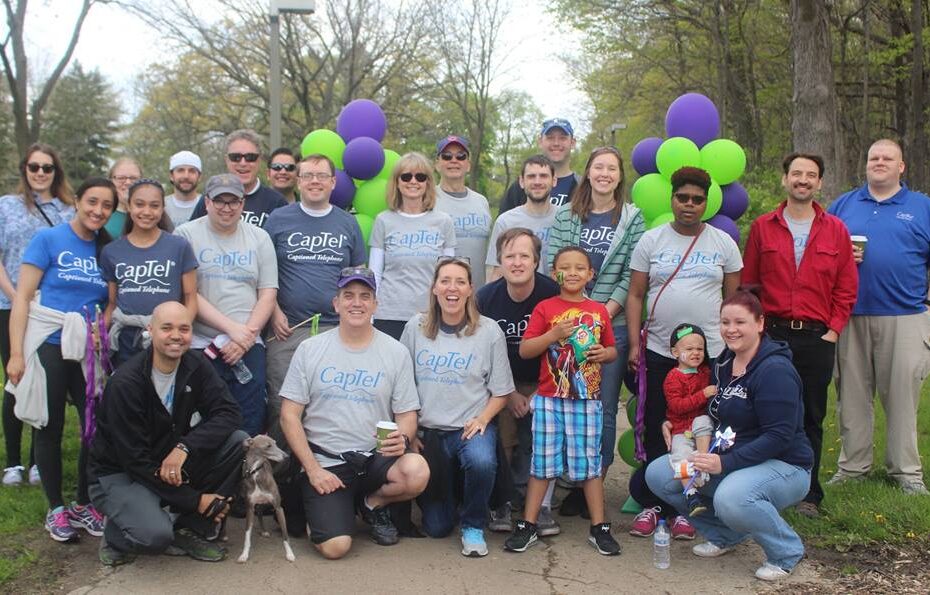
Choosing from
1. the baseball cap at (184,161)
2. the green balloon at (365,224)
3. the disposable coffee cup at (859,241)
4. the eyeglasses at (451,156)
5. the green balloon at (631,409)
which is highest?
the eyeglasses at (451,156)

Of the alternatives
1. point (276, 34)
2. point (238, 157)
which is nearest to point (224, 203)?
point (238, 157)

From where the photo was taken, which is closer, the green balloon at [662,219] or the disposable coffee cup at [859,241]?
the disposable coffee cup at [859,241]

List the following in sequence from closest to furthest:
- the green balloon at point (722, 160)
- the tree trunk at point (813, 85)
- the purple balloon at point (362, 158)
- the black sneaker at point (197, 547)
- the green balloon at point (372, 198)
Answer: the black sneaker at point (197, 547) → the green balloon at point (722, 160) → the purple balloon at point (362, 158) → the green balloon at point (372, 198) → the tree trunk at point (813, 85)

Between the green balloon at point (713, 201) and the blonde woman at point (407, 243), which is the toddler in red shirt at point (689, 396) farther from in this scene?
the blonde woman at point (407, 243)

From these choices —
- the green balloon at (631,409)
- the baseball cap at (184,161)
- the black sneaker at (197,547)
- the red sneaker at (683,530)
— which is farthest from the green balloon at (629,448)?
the baseball cap at (184,161)

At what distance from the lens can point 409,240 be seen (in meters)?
5.31

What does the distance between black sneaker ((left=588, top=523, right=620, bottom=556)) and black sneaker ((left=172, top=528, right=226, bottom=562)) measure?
1.98 meters

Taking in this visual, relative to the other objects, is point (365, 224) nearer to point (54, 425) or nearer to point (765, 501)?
point (54, 425)

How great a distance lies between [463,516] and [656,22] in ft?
62.8

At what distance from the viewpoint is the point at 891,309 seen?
5156mm

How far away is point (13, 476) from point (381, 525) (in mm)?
2652

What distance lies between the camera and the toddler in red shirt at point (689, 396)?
441cm

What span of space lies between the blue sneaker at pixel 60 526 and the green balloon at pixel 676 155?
13.7ft

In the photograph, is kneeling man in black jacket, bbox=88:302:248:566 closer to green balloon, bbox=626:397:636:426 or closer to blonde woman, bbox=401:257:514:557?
blonde woman, bbox=401:257:514:557
